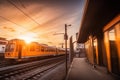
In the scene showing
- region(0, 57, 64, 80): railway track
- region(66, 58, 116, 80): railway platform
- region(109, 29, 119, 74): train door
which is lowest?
region(0, 57, 64, 80): railway track

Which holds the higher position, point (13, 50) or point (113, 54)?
point (13, 50)

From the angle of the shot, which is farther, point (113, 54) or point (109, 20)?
point (109, 20)

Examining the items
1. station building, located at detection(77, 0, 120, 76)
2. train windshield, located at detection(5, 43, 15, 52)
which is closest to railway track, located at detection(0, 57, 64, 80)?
train windshield, located at detection(5, 43, 15, 52)

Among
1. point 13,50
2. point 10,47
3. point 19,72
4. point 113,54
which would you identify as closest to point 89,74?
point 113,54

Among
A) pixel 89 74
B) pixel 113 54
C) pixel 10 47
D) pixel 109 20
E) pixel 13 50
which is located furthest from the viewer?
pixel 10 47

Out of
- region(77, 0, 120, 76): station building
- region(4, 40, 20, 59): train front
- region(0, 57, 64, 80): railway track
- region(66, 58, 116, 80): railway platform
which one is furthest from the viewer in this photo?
region(4, 40, 20, 59): train front

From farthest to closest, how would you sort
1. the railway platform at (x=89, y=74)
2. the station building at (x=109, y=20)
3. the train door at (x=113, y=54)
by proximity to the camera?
the train door at (x=113, y=54) → the railway platform at (x=89, y=74) → the station building at (x=109, y=20)

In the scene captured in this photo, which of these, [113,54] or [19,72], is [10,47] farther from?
[113,54]

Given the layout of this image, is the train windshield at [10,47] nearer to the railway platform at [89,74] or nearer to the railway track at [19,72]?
the railway track at [19,72]

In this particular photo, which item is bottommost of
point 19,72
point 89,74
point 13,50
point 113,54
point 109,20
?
point 19,72

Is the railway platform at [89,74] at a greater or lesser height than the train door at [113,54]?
lesser

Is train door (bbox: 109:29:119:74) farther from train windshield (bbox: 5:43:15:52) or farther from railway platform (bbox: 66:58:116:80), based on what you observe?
train windshield (bbox: 5:43:15:52)

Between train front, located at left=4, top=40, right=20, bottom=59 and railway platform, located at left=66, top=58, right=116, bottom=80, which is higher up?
Result: train front, located at left=4, top=40, right=20, bottom=59

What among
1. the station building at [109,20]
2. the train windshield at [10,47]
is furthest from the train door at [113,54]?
the train windshield at [10,47]
